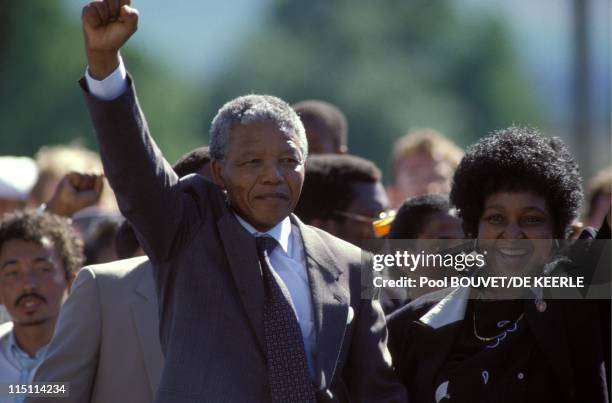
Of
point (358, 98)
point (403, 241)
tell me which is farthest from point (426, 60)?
point (403, 241)

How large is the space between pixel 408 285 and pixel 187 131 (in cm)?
4113

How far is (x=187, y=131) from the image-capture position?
4681 centimetres

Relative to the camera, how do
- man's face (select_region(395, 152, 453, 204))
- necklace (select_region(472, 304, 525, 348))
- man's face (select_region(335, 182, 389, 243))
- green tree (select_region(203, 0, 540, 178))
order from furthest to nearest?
green tree (select_region(203, 0, 540, 178))
man's face (select_region(395, 152, 453, 204))
man's face (select_region(335, 182, 389, 243))
necklace (select_region(472, 304, 525, 348))

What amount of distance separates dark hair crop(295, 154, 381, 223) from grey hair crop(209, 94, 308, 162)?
1.91 meters

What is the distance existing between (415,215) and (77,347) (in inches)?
71.6

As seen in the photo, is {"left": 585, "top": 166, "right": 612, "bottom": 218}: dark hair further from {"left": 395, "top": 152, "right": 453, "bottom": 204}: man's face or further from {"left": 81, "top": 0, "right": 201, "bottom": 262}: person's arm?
{"left": 81, "top": 0, "right": 201, "bottom": 262}: person's arm

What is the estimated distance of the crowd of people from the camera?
175 inches

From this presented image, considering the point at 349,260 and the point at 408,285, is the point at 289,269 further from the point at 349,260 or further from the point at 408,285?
the point at 408,285

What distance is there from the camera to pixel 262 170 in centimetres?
465

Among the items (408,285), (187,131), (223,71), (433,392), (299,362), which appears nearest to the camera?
(299,362)

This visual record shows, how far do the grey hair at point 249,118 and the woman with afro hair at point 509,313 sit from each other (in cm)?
78

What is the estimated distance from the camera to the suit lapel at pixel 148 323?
514cm

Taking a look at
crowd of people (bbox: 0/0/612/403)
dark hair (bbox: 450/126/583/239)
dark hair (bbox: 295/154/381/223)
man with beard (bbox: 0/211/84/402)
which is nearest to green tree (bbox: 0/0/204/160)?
dark hair (bbox: 295/154/381/223)

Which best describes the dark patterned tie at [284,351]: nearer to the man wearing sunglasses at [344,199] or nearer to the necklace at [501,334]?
the necklace at [501,334]
